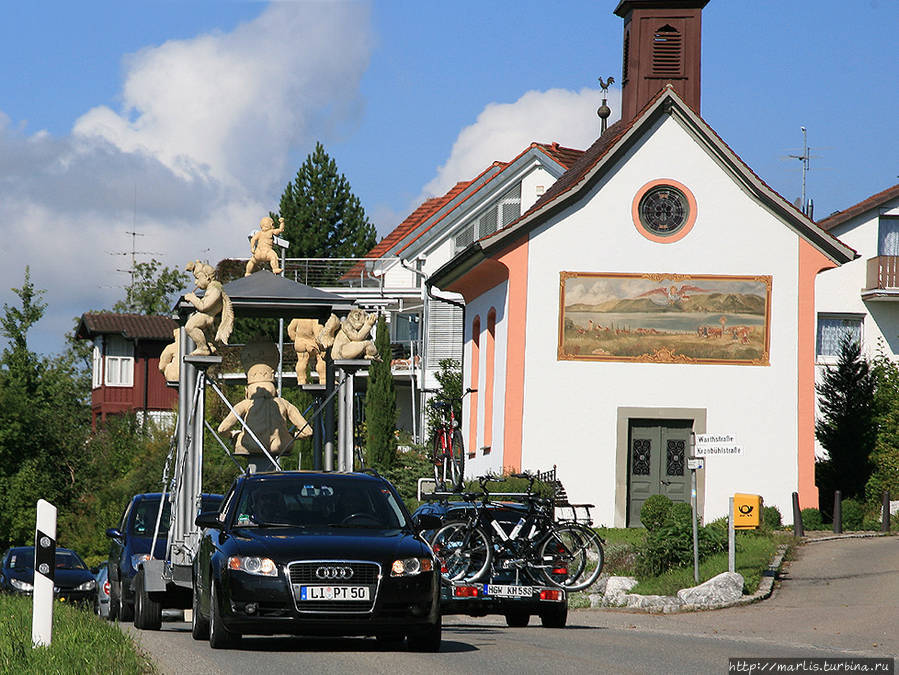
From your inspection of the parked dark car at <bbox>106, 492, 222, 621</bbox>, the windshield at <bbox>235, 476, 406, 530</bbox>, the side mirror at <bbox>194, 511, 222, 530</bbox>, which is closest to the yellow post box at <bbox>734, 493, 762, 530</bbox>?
the parked dark car at <bbox>106, 492, 222, 621</bbox>

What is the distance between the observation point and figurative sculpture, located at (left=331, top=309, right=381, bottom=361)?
61.0ft

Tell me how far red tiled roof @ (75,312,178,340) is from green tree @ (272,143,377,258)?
8.10m

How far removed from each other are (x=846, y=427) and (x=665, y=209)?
962 centimetres

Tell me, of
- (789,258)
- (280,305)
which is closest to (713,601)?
(280,305)

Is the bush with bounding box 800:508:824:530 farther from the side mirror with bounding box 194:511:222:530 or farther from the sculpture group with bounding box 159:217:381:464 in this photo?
the side mirror with bounding box 194:511:222:530

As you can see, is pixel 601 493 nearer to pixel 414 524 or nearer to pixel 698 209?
pixel 698 209

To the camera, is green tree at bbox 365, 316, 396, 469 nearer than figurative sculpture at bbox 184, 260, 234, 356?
No

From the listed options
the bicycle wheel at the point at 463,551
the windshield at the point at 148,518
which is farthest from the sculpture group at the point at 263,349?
the bicycle wheel at the point at 463,551

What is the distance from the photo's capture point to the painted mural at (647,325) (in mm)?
32344

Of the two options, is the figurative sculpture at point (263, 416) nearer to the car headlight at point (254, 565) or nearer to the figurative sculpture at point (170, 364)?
the figurative sculpture at point (170, 364)

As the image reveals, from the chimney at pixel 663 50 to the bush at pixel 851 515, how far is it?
978cm

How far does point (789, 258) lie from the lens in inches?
1288

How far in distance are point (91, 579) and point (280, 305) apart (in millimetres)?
16796

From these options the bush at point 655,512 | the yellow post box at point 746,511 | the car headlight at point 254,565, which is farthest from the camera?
the bush at point 655,512
